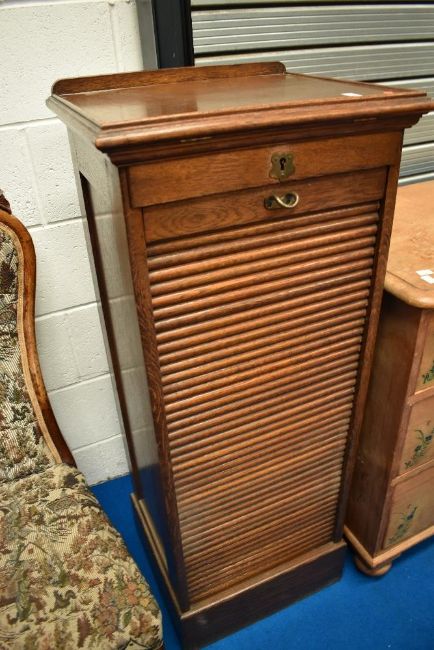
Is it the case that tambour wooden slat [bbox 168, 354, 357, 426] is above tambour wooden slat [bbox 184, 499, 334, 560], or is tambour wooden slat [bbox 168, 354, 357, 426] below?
above

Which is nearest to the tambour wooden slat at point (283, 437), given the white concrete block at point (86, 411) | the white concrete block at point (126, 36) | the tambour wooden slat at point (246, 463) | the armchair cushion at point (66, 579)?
the tambour wooden slat at point (246, 463)

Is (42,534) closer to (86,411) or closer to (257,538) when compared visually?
(257,538)

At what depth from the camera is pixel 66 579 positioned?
98 centimetres

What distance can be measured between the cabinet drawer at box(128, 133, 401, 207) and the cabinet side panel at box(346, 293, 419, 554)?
1.22ft

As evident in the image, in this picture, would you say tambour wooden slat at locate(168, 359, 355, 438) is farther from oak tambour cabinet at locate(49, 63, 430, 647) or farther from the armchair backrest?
the armchair backrest

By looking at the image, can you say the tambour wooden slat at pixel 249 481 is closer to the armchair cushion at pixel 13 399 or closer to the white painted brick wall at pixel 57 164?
the armchair cushion at pixel 13 399

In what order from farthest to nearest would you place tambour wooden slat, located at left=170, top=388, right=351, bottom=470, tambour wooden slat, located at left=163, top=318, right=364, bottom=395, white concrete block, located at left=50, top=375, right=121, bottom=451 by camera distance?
white concrete block, located at left=50, top=375, right=121, bottom=451, tambour wooden slat, located at left=170, top=388, right=351, bottom=470, tambour wooden slat, located at left=163, top=318, right=364, bottom=395

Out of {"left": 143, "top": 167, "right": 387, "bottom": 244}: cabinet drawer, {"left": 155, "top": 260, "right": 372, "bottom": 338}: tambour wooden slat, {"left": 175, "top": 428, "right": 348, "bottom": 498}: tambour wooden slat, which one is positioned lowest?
{"left": 175, "top": 428, "right": 348, "bottom": 498}: tambour wooden slat

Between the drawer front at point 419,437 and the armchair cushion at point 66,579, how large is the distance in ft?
2.33

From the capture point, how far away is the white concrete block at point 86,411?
5.41 feet

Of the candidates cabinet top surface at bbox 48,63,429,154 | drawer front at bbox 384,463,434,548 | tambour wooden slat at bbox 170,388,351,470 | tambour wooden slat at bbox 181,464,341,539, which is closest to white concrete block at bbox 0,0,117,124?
cabinet top surface at bbox 48,63,429,154

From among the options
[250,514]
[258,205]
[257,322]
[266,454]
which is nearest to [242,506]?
[250,514]

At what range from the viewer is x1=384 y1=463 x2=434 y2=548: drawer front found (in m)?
1.37

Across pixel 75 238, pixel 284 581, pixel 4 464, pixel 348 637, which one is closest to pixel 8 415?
pixel 4 464
